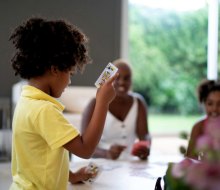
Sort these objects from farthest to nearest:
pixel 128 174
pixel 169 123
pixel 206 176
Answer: pixel 169 123 < pixel 128 174 < pixel 206 176

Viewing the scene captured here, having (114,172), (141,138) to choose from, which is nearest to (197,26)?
(141,138)

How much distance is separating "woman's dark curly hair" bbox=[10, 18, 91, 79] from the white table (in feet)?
1.31

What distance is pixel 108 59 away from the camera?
498 centimetres

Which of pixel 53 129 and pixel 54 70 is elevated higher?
pixel 54 70

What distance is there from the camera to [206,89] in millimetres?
2012

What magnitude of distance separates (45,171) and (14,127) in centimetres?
15

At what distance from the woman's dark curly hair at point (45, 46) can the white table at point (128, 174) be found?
0.40 metres

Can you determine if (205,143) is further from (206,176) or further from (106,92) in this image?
(106,92)

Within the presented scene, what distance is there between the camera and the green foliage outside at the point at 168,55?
229 inches

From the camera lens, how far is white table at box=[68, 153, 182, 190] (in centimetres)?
120

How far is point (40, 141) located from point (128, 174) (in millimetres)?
478

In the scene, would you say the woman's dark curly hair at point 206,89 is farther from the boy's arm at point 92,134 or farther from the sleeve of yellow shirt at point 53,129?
the sleeve of yellow shirt at point 53,129

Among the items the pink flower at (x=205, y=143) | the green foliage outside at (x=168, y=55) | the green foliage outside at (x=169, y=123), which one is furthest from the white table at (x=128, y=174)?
the green foliage outside at (x=169, y=123)

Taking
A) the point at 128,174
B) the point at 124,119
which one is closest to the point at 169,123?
the point at 124,119
